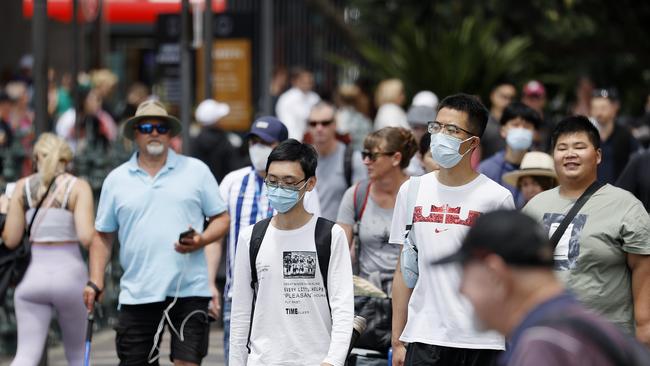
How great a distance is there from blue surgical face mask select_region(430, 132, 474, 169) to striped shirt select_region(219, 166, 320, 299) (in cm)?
193

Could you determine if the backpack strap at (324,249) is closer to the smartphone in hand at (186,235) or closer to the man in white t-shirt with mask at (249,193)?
the smartphone in hand at (186,235)

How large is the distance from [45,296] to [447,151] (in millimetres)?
3159

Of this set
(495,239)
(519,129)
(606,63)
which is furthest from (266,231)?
(606,63)

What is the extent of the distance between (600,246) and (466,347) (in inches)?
30.7

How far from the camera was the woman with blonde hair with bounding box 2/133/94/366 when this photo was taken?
8125mm

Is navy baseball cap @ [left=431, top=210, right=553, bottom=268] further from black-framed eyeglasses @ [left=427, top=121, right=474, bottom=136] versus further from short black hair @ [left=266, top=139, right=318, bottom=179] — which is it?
short black hair @ [left=266, top=139, right=318, bottom=179]

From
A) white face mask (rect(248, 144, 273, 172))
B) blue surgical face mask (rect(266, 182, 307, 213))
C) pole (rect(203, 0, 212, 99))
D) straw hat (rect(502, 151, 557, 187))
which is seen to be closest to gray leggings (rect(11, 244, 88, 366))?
white face mask (rect(248, 144, 273, 172))

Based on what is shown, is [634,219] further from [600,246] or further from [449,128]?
[449,128]

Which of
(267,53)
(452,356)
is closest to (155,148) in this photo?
(452,356)

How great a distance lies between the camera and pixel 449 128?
236 inches

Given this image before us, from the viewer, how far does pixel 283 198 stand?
6023mm

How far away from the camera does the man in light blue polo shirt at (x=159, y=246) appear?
24.5 ft

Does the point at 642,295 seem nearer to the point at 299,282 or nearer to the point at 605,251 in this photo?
the point at 605,251

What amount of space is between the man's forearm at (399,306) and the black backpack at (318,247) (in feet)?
1.27
